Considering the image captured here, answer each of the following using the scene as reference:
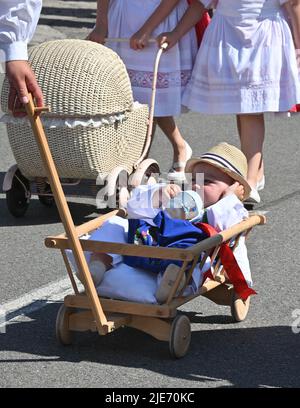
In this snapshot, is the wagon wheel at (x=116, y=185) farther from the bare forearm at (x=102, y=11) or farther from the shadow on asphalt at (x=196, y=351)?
the shadow on asphalt at (x=196, y=351)

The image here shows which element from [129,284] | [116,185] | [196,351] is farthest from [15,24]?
[116,185]

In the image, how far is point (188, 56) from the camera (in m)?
7.11

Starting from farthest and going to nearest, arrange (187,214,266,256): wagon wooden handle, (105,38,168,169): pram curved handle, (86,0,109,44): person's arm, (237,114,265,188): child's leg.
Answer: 1. (86,0,109,44): person's arm
2. (237,114,265,188): child's leg
3. (105,38,168,169): pram curved handle
4. (187,214,266,256): wagon wooden handle

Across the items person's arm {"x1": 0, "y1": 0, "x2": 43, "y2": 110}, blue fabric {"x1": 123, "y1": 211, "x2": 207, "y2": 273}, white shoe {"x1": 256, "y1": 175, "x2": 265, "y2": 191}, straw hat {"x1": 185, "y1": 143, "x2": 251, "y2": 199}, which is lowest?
white shoe {"x1": 256, "y1": 175, "x2": 265, "y2": 191}

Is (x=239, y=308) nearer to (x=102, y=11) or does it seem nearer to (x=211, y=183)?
(x=211, y=183)

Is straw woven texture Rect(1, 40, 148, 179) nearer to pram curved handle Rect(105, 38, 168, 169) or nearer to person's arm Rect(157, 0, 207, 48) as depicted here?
pram curved handle Rect(105, 38, 168, 169)

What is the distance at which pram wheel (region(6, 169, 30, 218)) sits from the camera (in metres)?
6.63

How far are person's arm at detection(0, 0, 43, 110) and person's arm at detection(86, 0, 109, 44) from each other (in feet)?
10.1

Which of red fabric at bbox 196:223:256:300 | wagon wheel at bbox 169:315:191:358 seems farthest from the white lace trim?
wagon wheel at bbox 169:315:191:358

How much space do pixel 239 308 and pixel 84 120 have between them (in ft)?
5.86

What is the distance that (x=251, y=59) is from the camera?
670 cm

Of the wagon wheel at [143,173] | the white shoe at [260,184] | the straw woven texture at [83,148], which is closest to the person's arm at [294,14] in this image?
the white shoe at [260,184]

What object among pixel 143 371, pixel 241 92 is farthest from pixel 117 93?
pixel 143 371
